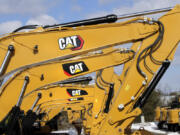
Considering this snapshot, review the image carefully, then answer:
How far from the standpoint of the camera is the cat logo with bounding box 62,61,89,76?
8.04 metres

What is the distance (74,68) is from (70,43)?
126cm

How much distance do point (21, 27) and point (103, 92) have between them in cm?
728

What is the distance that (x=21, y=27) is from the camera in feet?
23.1

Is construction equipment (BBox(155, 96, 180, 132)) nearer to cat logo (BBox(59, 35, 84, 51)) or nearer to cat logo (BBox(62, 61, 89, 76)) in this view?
cat logo (BBox(62, 61, 89, 76))

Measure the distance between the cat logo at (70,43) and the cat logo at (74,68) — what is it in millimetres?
1161

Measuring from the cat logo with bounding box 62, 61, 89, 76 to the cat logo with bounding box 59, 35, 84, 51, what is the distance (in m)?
1.16

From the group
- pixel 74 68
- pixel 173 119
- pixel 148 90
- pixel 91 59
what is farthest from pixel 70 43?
pixel 173 119

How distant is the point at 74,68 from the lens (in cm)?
808

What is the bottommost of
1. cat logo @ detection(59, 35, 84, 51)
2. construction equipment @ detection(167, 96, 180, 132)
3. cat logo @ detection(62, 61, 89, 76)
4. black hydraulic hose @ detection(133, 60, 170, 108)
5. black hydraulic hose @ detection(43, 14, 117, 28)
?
construction equipment @ detection(167, 96, 180, 132)

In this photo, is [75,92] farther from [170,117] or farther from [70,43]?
[70,43]

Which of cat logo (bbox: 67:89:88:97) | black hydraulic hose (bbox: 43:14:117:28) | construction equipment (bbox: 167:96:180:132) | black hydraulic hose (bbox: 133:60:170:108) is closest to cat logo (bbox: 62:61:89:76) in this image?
black hydraulic hose (bbox: 43:14:117:28)

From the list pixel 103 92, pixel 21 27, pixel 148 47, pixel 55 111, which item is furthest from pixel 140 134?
pixel 55 111

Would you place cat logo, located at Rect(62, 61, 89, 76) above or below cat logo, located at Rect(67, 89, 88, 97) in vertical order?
below

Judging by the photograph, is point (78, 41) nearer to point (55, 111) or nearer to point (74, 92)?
point (74, 92)
